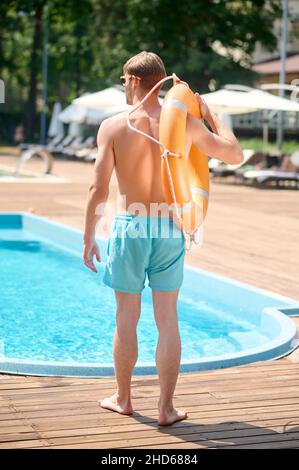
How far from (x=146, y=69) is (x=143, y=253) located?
912 millimetres

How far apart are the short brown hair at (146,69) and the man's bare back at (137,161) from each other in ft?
0.57

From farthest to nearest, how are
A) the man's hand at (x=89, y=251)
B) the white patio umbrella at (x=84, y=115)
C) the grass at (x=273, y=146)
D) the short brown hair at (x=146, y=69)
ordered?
the white patio umbrella at (x=84, y=115), the grass at (x=273, y=146), the man's hand at (x=89, y=251), the short brown hair at (x=146, y=69)

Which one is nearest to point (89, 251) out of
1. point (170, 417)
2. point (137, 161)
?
point (137, 161)

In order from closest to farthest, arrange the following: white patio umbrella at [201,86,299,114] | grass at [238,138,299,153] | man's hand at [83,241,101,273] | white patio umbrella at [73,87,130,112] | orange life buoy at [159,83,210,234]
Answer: orange life buoy at [159,83,210,234], man's hand at [83,241,101,273], white patio umbrella at [201,86,299,114], white patio umbrella at [73,87,130,112], grass at [238,138,299,153]

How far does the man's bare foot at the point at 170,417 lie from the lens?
429 cm

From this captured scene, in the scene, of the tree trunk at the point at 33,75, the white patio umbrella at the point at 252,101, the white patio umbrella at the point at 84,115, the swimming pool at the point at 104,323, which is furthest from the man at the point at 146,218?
the tree trunk at the point at 33,75

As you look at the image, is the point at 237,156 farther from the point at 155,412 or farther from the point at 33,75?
the point at 33,75

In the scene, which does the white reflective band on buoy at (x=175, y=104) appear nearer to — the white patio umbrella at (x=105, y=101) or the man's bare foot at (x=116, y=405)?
the man's bare foot at (x=116, y=405)

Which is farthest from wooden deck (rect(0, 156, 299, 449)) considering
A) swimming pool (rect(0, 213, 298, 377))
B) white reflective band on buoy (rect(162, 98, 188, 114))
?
white reflective band on buoy (rect(162, 98, 188, 114))

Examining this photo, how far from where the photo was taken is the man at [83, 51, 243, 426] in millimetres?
4328

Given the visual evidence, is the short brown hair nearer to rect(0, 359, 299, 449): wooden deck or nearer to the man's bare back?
the man's bare back

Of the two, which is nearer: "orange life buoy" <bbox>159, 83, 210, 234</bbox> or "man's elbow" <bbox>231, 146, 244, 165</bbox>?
"orange life buoy" <bbox>159, 83, 210, 234</bbox>

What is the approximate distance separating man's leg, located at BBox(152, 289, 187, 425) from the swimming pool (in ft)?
3.09

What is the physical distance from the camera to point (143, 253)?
14.2ft
